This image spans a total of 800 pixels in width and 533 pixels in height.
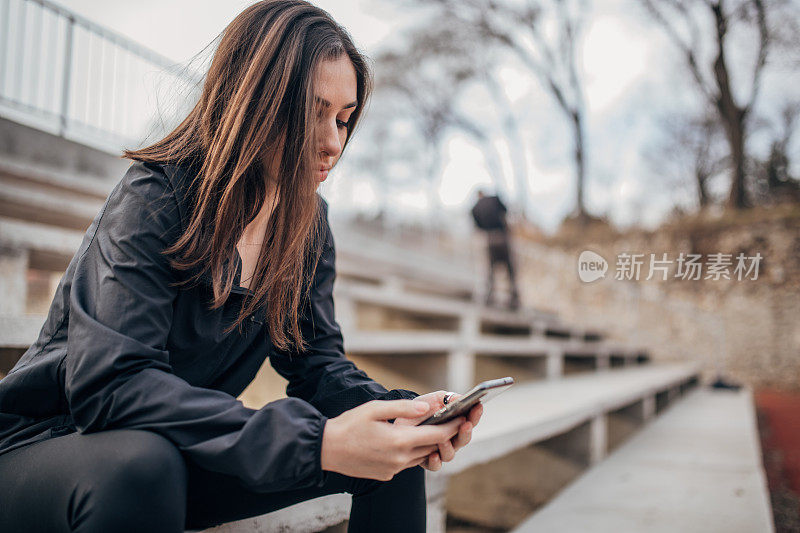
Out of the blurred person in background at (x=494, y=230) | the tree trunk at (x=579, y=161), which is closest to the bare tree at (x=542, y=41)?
the tree trunk at (x=579, y=161)

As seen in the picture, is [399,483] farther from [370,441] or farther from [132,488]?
[132,488]

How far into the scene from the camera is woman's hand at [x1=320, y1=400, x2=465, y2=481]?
2.31ft

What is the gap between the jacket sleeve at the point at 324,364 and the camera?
1031 millimetres

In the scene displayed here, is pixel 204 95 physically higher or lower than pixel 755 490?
higher

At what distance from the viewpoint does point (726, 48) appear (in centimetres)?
966

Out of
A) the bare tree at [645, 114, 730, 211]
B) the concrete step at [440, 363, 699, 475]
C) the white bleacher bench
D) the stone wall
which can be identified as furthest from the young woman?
the bare tree at [645, 114, 730, 211]

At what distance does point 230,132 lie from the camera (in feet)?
2.77

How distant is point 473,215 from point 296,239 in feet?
16.2

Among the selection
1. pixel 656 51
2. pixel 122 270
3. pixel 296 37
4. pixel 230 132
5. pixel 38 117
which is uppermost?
pixel 656 51

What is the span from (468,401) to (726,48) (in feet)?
36.3

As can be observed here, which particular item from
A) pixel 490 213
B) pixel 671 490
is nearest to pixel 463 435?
pixel 671 490

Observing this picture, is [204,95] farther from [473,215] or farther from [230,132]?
[473,215]

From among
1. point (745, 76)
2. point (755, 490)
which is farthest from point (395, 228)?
point (755, 490)

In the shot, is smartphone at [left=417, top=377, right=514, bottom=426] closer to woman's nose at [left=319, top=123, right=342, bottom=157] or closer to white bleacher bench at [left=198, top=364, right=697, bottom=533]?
white bleacher bench at [left=198, top=364, right=697, bottom=533]
